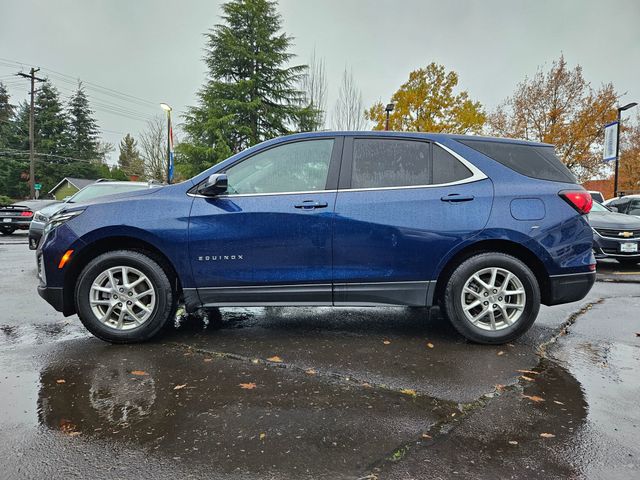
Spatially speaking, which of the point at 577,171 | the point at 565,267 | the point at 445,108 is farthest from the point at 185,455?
the point at 577,171

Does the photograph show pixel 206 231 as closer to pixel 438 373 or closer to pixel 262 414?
pixel 262 414

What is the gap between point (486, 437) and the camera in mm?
2303

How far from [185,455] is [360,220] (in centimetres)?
221

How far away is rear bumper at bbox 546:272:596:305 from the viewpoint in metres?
3.76

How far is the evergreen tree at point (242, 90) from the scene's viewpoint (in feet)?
81.4

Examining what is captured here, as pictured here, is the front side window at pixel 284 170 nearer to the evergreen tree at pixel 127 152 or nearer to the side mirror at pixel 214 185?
the side mirror at pixel 214 185

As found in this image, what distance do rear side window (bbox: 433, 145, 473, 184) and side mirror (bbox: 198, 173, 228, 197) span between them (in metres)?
1.83

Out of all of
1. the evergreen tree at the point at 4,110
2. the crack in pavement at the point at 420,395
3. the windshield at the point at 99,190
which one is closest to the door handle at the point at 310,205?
the crack in pavement at the point at 420,395

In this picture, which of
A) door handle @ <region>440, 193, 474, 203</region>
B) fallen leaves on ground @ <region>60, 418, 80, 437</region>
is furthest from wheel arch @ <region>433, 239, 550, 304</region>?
fallen leaves on ground @ <region>60, 418, 80, 437</region>

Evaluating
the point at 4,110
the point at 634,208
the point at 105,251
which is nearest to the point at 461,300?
the point at 105,251

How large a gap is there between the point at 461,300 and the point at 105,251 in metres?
3.16

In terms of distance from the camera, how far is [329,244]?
3662 mm

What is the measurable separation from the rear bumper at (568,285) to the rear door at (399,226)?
0.85 meters

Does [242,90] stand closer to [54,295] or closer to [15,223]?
[15,223]
